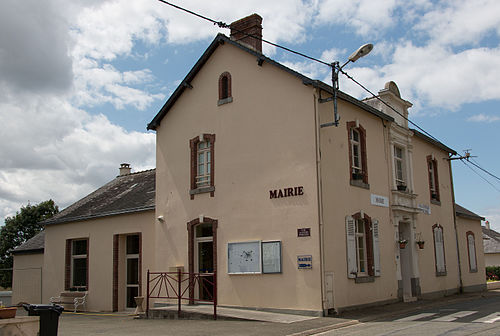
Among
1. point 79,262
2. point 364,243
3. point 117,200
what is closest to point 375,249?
point 364,243

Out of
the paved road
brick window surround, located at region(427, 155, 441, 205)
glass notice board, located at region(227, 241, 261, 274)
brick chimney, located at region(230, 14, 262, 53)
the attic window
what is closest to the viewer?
the paved road

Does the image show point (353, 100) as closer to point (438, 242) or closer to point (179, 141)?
point (179, 141)

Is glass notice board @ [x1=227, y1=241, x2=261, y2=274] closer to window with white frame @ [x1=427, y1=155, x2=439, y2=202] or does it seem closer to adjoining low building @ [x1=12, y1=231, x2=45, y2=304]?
window with white frame @ [x1=427, y1=155, x2=439, y2=202]

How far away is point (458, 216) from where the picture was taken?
23609 millimetres

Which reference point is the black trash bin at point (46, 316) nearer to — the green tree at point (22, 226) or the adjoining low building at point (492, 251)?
the adjoining low building at point (492, 251)

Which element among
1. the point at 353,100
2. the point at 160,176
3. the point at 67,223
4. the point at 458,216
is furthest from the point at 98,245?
the point at 458,216

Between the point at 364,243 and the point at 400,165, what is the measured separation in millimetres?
4465

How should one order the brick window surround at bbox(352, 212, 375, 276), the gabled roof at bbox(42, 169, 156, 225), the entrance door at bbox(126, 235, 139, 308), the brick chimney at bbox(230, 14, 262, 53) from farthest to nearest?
the gabled roof at bbox(42, 169, 156, 225)
the entrance door at bbox(126, 235, 139, 308)
the brick chimney at bbox(230, 14, 262, 53)
the brick window surround at bbox(352, 212, 375, 276)

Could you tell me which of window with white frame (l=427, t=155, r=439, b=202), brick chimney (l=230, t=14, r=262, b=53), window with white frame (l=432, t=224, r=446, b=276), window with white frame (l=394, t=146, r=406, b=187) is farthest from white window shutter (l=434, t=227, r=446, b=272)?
brick chimney (l=230, t=14, r=262, b=53)

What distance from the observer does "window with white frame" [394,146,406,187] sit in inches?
750

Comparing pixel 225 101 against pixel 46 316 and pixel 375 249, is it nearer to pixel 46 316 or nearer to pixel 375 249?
pixel 375 249

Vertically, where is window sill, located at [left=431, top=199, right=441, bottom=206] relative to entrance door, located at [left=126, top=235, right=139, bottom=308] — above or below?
above

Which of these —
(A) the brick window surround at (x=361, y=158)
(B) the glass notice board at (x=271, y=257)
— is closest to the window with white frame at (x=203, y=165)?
(B) the glass notice board at (x=271, y=257)

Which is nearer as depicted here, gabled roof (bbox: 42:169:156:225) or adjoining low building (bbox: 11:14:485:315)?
adjoining low building (bbox: 11:14:485:315)
